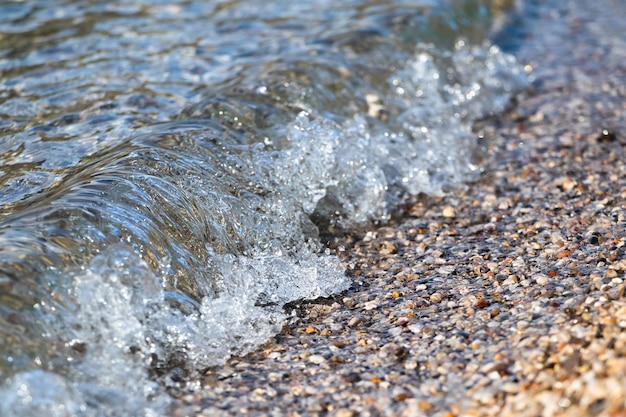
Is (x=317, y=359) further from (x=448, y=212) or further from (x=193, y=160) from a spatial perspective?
(x=448, y=212)

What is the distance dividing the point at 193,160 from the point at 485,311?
6.65ft

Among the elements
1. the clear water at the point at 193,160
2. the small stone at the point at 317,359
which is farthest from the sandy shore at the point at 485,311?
the clear water at the point at 193,160

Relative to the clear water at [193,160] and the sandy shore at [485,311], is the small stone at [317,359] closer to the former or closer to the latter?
the sandy shore at [485,311]

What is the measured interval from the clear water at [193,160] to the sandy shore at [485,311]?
260 mm

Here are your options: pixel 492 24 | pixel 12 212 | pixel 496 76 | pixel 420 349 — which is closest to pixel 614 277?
pixel 420 349

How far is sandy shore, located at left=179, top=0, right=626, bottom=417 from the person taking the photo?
120 inches

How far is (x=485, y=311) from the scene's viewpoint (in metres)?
3.68

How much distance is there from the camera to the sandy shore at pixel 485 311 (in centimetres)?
304

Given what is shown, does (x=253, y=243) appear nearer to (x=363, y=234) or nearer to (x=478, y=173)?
(x=363, y=234)

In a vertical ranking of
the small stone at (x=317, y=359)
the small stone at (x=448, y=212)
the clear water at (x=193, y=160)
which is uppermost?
the clear water at (x=193, y=160)

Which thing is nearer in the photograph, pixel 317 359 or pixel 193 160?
pixel 317 359

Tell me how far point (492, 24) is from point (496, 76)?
5.37 ft

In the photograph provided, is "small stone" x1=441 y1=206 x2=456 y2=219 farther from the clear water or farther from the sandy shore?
the clear water

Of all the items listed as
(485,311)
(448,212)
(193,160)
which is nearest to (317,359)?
(485,311)
